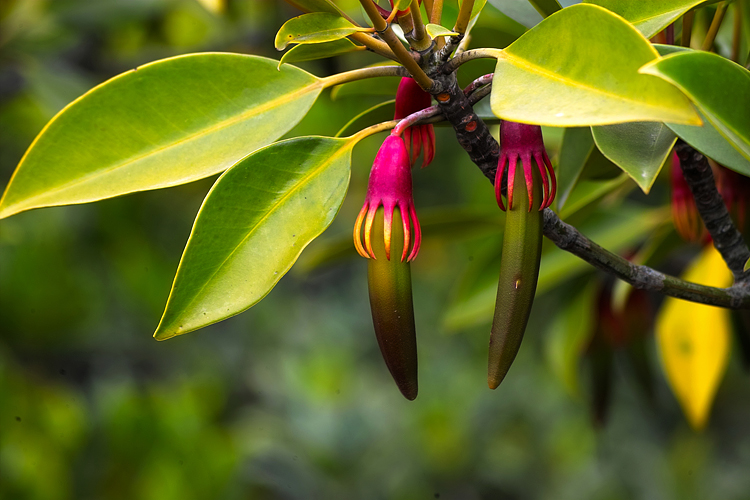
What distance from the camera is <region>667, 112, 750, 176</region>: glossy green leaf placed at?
38 cm

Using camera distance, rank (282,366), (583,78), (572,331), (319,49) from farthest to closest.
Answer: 1. (282,366)
2. (572,331)
3. (319,49)
4. (583,78)

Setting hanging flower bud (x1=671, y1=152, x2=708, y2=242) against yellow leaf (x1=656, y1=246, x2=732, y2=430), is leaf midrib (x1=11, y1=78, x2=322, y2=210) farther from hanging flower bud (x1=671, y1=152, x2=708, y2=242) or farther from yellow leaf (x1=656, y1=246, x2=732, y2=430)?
yellow leaf (x1=656, y1=246, x2=732, y2=430)

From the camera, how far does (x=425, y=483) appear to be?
168cm

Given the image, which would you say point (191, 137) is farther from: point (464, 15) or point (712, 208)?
point (712, 208)

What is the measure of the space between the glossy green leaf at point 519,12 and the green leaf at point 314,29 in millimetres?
244

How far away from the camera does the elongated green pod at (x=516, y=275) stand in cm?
37

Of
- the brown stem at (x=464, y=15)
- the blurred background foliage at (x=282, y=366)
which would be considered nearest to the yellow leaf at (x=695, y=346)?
A: the blurred background foliage at (x=282, y=366)

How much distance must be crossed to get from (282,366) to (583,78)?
1.73 meters

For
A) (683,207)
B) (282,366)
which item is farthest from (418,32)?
(282,366)

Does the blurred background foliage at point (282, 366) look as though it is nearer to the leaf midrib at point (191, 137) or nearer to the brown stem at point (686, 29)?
the brown stem at point (686, 29)

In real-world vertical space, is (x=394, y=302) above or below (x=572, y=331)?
above

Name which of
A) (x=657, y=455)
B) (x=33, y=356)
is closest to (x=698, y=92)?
(x=33, y=356)

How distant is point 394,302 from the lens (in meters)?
0.37

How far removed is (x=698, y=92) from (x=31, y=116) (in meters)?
1.76
